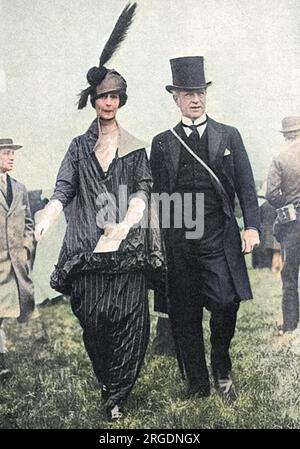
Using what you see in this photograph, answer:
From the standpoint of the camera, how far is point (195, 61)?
19.6 feet

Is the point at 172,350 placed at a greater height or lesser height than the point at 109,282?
lesser

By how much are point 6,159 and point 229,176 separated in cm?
164

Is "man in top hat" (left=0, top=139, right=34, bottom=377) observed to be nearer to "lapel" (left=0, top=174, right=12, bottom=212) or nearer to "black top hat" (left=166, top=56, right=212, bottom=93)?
"lapel" (left=0, top=174, right=12, bottom=212)

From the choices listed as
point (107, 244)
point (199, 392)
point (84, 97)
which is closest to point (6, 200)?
point (107, 244)

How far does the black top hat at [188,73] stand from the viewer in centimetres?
593

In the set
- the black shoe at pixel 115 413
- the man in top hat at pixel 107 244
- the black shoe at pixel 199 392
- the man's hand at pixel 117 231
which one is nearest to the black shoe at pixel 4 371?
the man in top hat at pixel 107 244

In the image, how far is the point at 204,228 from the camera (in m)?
5.90

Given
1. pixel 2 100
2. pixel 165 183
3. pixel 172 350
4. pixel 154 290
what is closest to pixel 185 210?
pixel 165 183

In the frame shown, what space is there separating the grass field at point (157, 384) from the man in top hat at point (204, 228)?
4.1 inches

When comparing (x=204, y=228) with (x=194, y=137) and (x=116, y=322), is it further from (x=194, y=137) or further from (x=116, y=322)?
(x=116, y=322)

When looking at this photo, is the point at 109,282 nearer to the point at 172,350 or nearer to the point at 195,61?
the point at 172,350

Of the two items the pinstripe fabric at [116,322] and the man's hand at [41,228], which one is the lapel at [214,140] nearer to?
the pinstripe fabric at [116,322]

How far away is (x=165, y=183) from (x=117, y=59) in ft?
3.16
